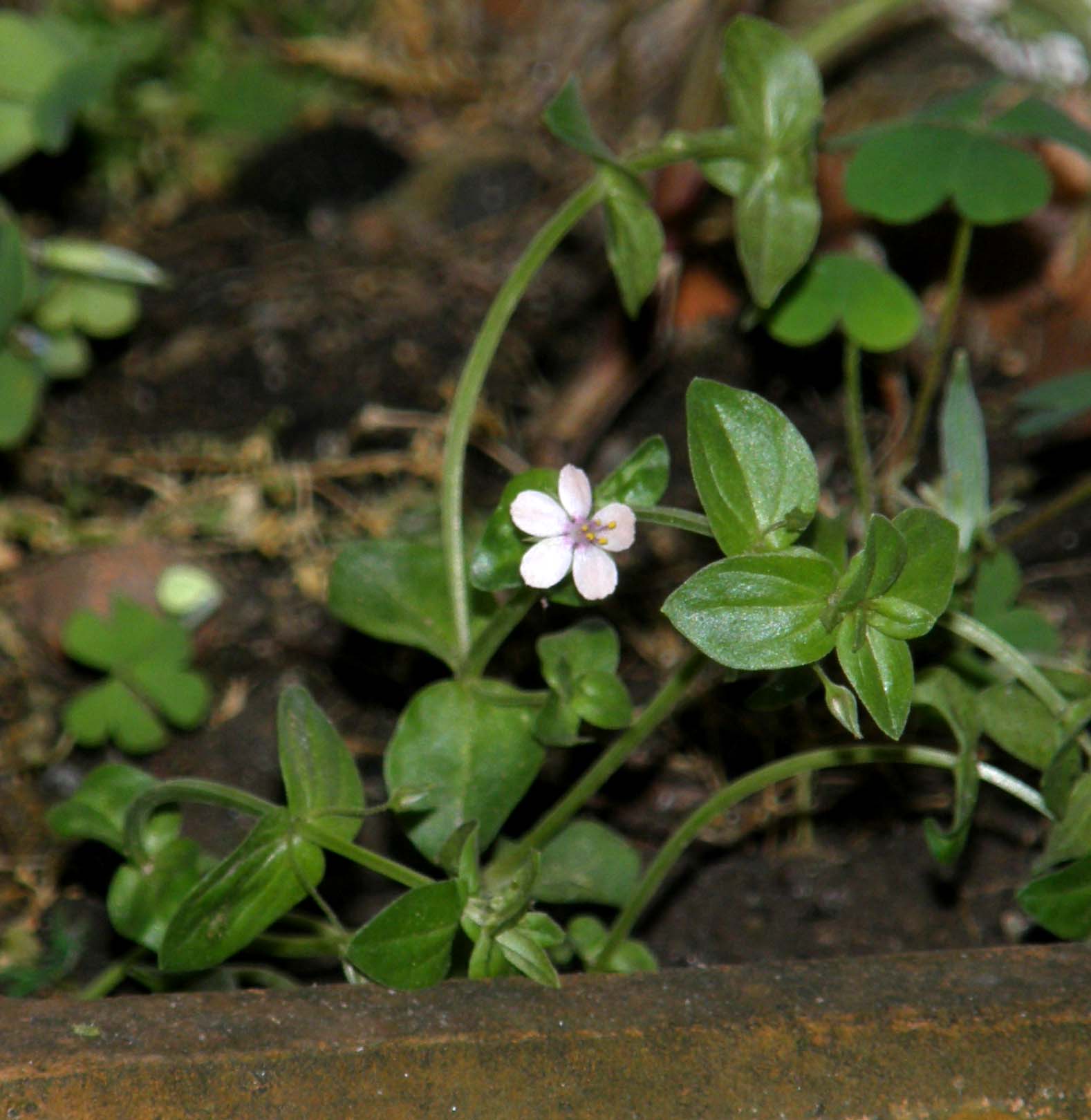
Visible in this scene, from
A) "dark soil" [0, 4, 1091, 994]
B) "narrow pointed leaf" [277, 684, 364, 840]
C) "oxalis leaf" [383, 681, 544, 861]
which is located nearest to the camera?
"narrow pointed leaf" [277, 684, 364, 840]

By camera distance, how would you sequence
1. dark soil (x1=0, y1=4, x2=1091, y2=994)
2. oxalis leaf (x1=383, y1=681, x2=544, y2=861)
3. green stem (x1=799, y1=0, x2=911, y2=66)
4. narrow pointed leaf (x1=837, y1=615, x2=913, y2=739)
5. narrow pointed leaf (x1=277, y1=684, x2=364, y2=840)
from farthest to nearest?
green stem (x1=799, y1=0, x2=911, y2=66) < dark soil (x1=0, y1=4, x2=1091, y2=994) < oxalis leaf (x1=383, y1=681, x2=544, y2=861) < narrow pointed leaf (x1=277, y1=684, x2=364, y2=840) < narrow pointed leaf (x1=837, y1=615, x2=913, y2=739)

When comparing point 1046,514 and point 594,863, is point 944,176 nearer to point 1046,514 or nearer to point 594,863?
point 1046,514

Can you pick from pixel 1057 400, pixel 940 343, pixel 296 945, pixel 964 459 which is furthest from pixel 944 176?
pixel 296 945

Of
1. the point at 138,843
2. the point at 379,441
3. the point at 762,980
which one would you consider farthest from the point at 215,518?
the point at 762,980

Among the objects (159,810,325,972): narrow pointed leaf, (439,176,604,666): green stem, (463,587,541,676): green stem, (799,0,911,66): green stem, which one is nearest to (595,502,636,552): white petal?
(463,587,541,676): green stem

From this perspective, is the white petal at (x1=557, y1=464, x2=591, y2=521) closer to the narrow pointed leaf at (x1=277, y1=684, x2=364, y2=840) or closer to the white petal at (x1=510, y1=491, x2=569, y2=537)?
the white petal at (x1=510, y1=491, x2=569, y2=537)

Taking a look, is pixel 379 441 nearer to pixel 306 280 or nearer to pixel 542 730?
pixel 306 280

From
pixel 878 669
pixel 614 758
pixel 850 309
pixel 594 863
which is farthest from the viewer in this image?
pixel 850 309
